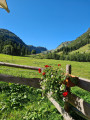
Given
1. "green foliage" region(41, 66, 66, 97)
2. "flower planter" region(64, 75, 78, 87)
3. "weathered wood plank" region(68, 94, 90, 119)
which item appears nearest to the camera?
"weathered wood plank" region(68, 94, 90, 119)

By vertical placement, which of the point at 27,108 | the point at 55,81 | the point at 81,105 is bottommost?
the point at 27,108

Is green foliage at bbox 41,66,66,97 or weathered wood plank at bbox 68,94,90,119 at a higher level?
green foliage at bbox 41,66,66,97

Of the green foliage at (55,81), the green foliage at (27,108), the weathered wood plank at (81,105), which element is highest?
the green foliage at (55,81)

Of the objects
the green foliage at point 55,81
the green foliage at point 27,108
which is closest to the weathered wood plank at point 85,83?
the green foliage at point 55,81

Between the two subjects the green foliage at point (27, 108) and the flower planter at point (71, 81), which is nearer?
the flower planter at point (71, 81)

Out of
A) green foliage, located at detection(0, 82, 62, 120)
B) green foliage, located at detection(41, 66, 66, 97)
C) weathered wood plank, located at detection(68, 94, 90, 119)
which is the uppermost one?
green foliage, located at detection(41, 66, 66, 97)

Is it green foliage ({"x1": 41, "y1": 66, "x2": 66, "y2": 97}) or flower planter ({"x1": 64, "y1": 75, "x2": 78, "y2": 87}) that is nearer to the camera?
flower planter ({"x1": 64, "y1": 75, "x2": 78, "y2": 87})

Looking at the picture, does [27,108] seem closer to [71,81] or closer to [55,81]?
[55,81]

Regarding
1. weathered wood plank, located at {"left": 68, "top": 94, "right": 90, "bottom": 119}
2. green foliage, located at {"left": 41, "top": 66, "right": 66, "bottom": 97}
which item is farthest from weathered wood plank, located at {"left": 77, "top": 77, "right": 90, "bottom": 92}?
green foliage, located at {"left": 41, "top": 66, "right": 66, "bottom": 97}

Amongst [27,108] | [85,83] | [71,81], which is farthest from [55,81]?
Answer: [27,108]

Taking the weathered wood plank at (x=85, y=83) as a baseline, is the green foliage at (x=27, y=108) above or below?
below

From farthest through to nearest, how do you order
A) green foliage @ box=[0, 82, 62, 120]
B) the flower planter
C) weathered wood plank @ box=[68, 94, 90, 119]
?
green foliage @ box=[0, 82, 62, 120] < the flower planter < weathered wood plank @ box=[68, 94, 90, 119]

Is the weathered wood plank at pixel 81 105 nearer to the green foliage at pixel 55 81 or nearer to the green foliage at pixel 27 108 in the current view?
the green foliage at pixel 55 81

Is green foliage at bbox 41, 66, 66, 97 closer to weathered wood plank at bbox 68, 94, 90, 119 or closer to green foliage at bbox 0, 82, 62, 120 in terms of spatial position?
weathered wood plank at bbox 68, 94, 90, 119
